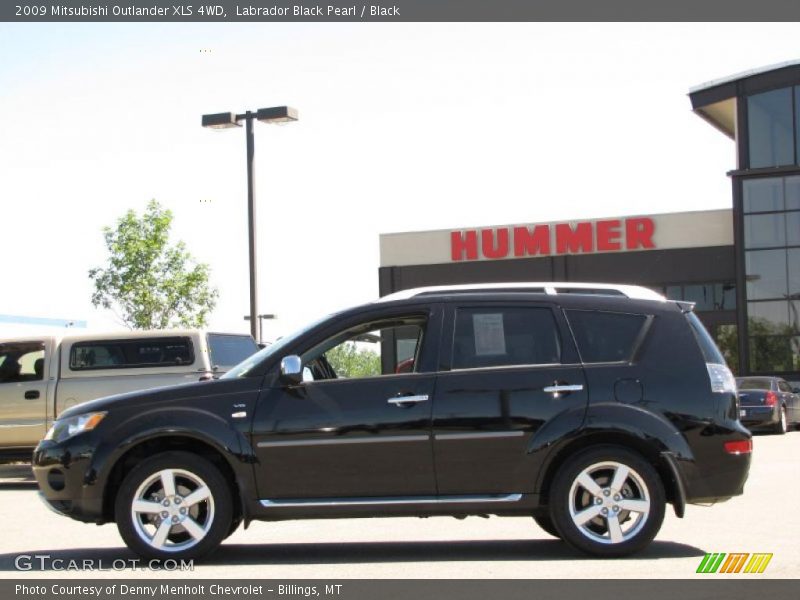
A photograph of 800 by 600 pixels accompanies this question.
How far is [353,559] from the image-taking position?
864cm

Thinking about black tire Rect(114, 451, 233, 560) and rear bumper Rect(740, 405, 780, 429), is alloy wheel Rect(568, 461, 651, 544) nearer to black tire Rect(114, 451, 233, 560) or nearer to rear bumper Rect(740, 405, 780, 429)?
black tire Rect(114, 451, 233, 560)

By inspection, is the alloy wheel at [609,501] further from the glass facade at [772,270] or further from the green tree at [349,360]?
the glass facade at [772,270]

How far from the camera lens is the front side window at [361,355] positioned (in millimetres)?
8906

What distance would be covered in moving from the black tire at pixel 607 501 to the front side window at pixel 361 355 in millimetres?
1304

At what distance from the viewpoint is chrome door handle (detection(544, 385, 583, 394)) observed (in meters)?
8.63

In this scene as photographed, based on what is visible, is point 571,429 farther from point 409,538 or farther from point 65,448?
point 65,448

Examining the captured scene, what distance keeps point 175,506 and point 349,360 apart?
155cm

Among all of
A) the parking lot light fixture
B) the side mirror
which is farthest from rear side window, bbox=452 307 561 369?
the parking lot light fixture

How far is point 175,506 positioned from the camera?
8508 millimetres

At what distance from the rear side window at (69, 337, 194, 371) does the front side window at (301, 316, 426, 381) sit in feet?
24.4

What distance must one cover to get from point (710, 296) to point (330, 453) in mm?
38691

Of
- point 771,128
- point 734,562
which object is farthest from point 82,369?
point 771,128

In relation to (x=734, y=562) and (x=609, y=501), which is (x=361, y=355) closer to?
(x=609, y=501)

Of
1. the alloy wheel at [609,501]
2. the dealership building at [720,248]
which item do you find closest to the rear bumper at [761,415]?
the dealership building at [720,248]
